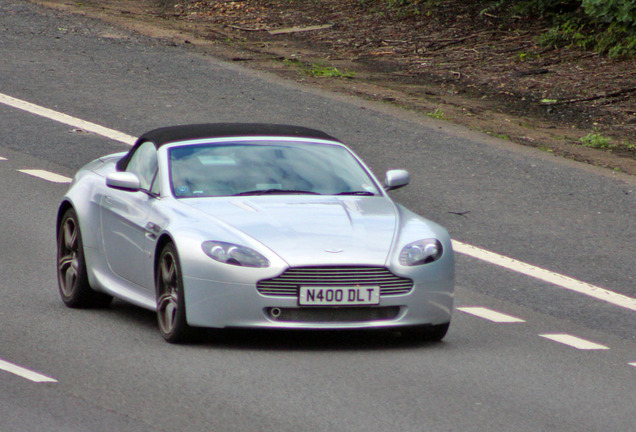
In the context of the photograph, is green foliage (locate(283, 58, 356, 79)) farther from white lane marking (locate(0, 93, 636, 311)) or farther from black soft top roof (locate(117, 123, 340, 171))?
black soft top roof (locate(117, 123, 340, 171))

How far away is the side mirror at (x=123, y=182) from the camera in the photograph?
9312mm

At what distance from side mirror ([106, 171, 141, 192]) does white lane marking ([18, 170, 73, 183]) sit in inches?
227

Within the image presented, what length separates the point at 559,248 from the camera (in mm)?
12977

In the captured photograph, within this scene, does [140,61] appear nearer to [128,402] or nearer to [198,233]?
[198,233]

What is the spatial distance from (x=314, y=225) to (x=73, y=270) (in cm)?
228

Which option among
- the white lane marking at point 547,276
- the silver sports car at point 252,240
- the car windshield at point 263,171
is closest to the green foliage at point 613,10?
the white lane marking at point 547,276

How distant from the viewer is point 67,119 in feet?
60.2

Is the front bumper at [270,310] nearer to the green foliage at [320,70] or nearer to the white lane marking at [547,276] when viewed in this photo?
the white lane marking at [547,276]

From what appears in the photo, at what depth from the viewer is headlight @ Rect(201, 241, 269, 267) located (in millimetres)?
8359

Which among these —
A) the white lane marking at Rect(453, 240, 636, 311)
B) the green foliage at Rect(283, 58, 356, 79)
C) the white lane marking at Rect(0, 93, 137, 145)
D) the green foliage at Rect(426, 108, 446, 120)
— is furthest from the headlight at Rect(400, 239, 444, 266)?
the green foliage at Rect(283, 58, 356, 79)

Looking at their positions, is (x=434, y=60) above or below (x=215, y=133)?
below

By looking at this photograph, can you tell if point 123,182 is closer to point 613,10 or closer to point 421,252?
point 421,252

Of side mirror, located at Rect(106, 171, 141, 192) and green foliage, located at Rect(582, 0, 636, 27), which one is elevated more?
side mirror, located at Rect(106, 171, 141, 192)

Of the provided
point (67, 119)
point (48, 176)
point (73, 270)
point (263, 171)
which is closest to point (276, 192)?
point (263, 171)
